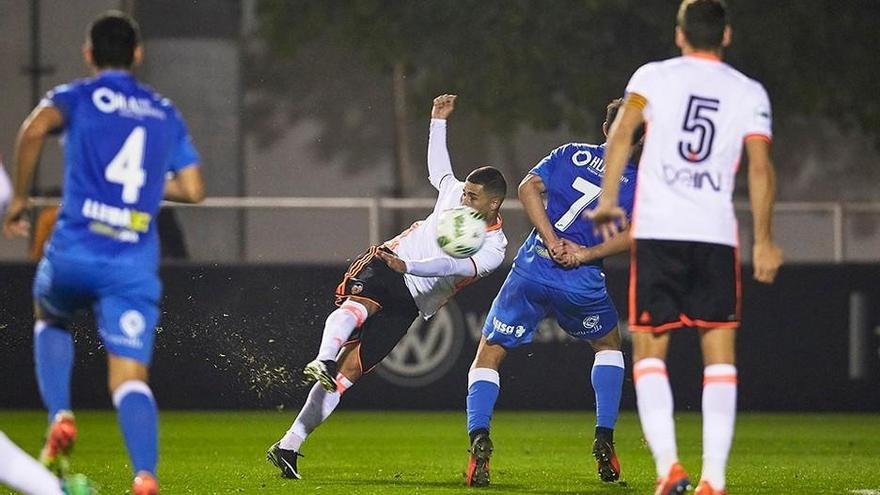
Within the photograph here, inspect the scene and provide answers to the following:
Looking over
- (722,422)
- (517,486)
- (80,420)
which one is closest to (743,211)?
(80,420)

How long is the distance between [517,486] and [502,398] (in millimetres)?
7106

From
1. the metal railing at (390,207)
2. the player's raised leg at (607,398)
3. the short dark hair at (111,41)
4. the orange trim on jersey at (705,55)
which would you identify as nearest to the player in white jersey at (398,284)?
the player's raised leg at (607,398)

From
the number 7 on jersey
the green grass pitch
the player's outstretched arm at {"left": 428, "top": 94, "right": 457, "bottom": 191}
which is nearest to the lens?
the green grass pitch

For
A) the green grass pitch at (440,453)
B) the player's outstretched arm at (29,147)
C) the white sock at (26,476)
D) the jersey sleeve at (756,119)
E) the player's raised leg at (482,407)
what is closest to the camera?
the white sock at (26,476)

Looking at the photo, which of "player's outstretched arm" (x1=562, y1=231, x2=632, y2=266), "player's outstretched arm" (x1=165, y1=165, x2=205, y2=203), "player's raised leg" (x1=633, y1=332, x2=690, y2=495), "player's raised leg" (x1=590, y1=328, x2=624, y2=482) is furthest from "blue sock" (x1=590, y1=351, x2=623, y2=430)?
"player's outstretched arm" (x1=165, y1=165, x2=205, y2=203)

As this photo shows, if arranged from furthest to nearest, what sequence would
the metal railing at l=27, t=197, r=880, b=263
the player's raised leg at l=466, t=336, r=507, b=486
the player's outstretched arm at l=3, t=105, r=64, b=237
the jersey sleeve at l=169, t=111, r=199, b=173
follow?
the metal railing at l=27, t=197, r=880, b=263
the player's raised leg at l=466, t=336, r=507, b=486
the jersey sleeve at l=169, t=111, r=199, b=173
the player's outstretched arm at l=3, t=105, r=64, b=237

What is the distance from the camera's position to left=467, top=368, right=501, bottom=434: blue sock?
9273 mm

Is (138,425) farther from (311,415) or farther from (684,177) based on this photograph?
(311,415)

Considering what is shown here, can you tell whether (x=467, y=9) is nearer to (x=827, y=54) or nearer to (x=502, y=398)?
(x=827, y=54)

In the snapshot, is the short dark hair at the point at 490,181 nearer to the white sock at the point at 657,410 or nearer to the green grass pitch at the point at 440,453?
the green grass pitch at the point at 440,453

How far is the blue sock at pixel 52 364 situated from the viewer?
699cm

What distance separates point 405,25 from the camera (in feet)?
68.8

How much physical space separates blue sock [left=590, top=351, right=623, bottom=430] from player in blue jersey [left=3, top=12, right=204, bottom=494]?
351cm

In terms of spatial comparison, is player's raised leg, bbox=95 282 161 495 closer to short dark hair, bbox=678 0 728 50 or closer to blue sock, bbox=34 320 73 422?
blue sock, bbox=34 320 73 422
